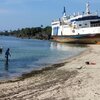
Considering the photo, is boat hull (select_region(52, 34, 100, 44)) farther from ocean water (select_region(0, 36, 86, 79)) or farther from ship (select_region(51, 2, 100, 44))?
ocean water (select_region(0, 36, 86, 79))

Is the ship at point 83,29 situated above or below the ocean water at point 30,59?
above

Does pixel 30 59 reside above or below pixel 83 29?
below

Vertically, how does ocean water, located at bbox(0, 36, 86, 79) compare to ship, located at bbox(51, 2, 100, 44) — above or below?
below

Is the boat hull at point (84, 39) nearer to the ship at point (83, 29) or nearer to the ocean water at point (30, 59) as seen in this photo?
the ship at point (83, 29)

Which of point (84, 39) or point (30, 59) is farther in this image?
point (84, 39)

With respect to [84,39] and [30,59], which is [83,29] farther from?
[30,59]

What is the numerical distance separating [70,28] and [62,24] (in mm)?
10696

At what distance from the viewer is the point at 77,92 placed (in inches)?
617

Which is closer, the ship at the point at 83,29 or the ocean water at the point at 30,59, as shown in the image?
the ocean water at the point at 30,59

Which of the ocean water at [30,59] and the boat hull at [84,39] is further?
the boat hull at [84,39]

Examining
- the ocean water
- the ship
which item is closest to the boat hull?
the ship

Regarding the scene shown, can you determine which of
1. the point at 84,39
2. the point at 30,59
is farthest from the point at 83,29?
the point at 30,59

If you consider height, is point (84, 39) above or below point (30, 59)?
above

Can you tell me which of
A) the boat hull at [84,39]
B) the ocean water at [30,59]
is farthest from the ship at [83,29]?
the ocean water at [30,59]
